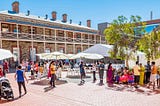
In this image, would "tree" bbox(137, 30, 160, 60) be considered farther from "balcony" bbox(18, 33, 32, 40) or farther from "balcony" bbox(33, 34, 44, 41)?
"balcony" bbox(33, 34, 44, 41)

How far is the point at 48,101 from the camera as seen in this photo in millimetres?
10000

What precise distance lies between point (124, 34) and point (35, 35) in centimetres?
1913

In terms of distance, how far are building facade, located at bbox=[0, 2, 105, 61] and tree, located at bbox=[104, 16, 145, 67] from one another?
16854 mm

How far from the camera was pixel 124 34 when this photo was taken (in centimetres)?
1605

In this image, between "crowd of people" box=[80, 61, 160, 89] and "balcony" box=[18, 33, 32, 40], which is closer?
"crowd of people" box=[80, 61, 160, 89]

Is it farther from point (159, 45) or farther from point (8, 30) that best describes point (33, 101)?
point (8, 30)

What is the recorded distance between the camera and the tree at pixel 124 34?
631 inches

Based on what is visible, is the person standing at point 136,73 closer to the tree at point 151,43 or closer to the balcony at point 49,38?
the tree at point 151,43

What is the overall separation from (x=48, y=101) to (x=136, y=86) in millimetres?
5401

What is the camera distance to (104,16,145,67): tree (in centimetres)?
1603

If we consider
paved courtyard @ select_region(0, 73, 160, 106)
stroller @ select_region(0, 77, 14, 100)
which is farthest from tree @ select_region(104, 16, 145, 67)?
stroller @ select_region(0, 77, 14, 100)

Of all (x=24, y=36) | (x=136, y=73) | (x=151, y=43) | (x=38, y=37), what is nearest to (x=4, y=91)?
(x=136, y=73)

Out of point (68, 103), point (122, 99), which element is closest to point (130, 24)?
point (122, 99)

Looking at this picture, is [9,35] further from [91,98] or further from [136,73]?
[91,98]
